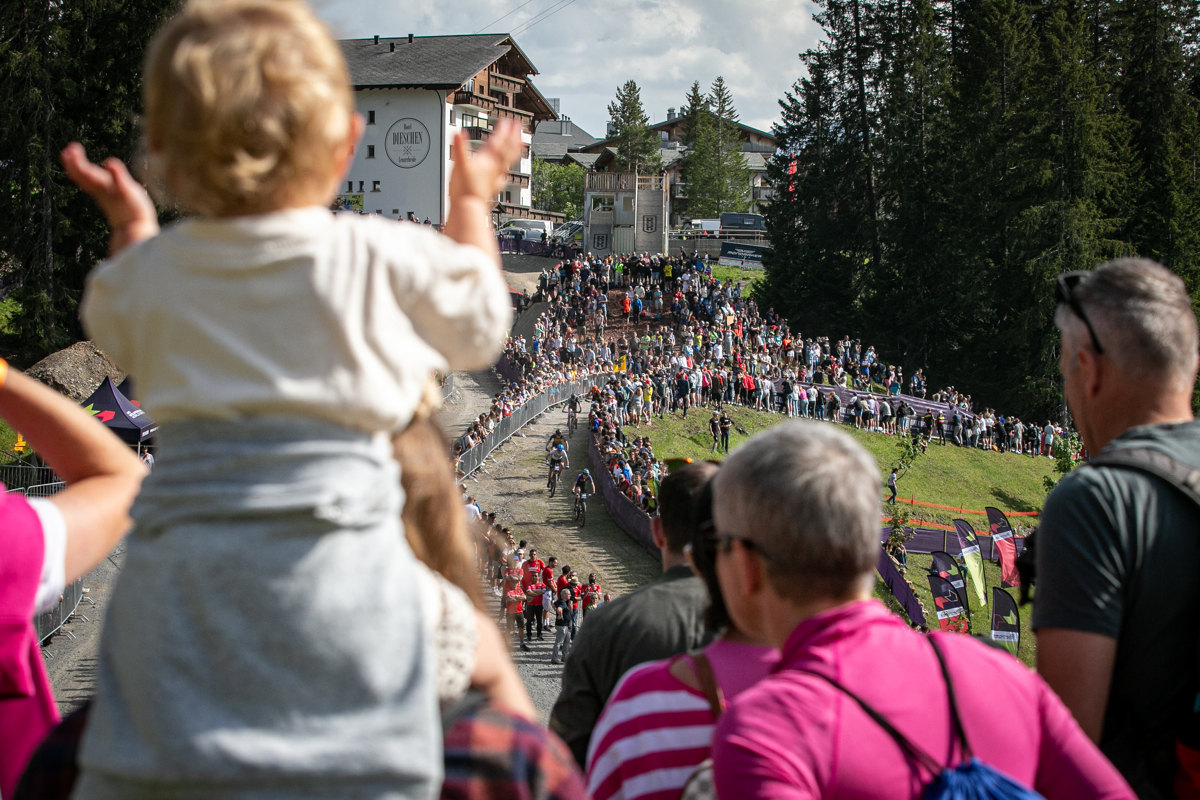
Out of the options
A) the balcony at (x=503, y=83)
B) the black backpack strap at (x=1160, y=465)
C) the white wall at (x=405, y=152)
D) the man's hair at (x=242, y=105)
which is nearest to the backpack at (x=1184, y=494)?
the black backpack strap at (x=1160, y=465)

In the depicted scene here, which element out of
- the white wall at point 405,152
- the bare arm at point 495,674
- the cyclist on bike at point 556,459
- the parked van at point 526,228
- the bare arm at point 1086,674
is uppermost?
the white wall at point 405,152

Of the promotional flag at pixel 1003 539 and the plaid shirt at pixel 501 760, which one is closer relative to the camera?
the plaid shirt at pixel 501 760

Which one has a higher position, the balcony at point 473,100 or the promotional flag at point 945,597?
the balcony at point 473,100

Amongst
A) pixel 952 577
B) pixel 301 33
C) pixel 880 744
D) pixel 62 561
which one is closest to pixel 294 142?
pixel 301 33

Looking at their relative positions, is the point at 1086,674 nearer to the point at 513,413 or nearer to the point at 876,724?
the point at 876,724

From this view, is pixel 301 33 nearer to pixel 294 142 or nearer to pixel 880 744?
pixel 294 142

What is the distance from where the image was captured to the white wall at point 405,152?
217ft

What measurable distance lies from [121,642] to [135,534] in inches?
5.4

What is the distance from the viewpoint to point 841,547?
1.86 m

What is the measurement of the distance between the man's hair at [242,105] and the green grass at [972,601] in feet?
65.7

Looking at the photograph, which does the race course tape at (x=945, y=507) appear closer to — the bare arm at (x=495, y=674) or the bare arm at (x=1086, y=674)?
the bare arm at (x=1086, y=674)

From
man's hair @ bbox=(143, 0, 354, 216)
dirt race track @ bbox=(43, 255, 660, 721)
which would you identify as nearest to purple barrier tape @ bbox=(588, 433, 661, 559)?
dirt race track @ bbox=(43, 255, 660, 721)

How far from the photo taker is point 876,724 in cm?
177

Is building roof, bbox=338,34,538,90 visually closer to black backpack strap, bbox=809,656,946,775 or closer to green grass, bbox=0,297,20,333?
green grass, bbox=0,297,20,333
